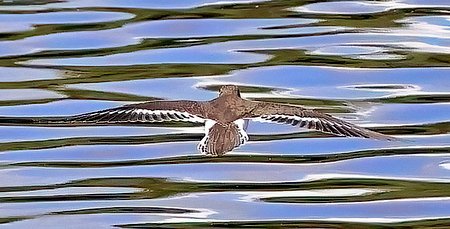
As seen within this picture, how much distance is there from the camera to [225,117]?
8.54 m

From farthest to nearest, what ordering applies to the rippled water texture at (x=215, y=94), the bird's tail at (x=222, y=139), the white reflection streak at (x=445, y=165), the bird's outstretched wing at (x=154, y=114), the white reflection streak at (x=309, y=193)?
1. the white reflection streak at (x=445, y=165)
2. the white reflection streak at (x=309, y=193)
3. the rippled water texture at (x=215, y=94)
4. the bird's outstretched wing at (x=154, y=114)
5. the bird's tail at (x=222, y=139)

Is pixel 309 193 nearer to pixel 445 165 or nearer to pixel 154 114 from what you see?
pixel 445 165

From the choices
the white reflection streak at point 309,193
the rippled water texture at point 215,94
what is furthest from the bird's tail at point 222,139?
the white reflection streak at point 309,193

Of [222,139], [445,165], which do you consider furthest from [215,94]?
[222,139]

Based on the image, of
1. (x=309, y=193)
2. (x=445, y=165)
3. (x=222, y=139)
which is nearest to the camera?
(x=222, y=139)

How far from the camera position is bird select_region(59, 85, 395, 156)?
27.0ft

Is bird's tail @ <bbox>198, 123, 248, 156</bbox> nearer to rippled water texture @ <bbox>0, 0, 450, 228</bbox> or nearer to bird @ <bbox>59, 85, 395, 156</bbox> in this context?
bird @ <bbox>59, 85, 395, 156</bbox>

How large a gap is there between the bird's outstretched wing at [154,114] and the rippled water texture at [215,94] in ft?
1.79

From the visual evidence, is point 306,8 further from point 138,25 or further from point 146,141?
point 146,141

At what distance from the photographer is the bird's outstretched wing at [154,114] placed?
8.48 metres

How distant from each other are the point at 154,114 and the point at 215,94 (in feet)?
9.10

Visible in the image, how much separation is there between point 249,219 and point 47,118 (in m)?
2.37

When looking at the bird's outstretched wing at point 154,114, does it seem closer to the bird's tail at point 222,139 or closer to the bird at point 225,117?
Answer: the bird at point 225,117

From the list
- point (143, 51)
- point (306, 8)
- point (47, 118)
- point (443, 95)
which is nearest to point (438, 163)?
point (443, 95)
